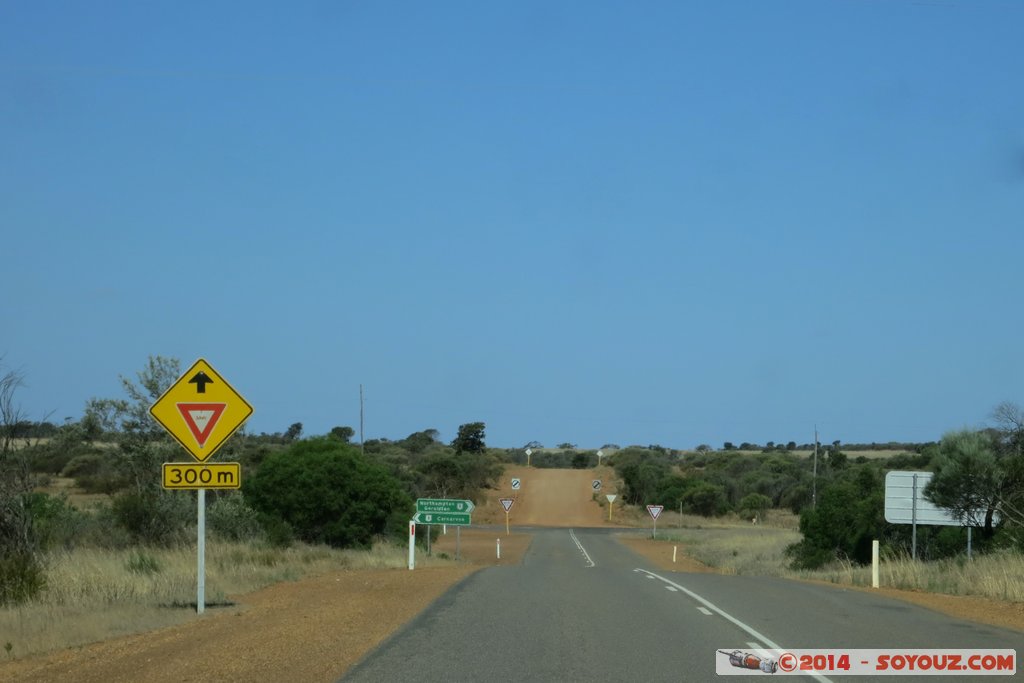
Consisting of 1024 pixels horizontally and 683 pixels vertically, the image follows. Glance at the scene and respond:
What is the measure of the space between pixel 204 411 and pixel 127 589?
3709mm

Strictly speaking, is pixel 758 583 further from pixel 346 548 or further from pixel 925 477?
pixel 346 548

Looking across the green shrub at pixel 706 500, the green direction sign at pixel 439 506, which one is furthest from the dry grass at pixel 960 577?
the green shrub at pixel 706 500

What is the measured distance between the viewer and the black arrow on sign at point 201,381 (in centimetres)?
1520

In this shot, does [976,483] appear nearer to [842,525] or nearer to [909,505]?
[909,505]

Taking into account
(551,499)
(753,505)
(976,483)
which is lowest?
(551,499)

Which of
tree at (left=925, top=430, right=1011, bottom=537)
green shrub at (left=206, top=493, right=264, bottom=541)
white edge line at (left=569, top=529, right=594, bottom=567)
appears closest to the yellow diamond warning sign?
green shrub at (left=206, top=493, right=264, bottom=541)

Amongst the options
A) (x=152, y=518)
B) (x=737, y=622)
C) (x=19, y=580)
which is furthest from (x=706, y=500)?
(x=19, y=580)

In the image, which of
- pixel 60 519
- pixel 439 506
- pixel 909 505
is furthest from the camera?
pixel 439 506

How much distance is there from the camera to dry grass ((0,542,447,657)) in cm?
1315

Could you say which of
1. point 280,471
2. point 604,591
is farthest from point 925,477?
point 280,471

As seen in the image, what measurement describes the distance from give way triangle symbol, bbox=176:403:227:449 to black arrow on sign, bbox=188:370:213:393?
230 mm

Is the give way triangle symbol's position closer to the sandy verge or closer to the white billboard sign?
the sandy verge

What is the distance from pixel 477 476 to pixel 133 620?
92.4m

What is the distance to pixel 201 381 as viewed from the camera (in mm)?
15234
